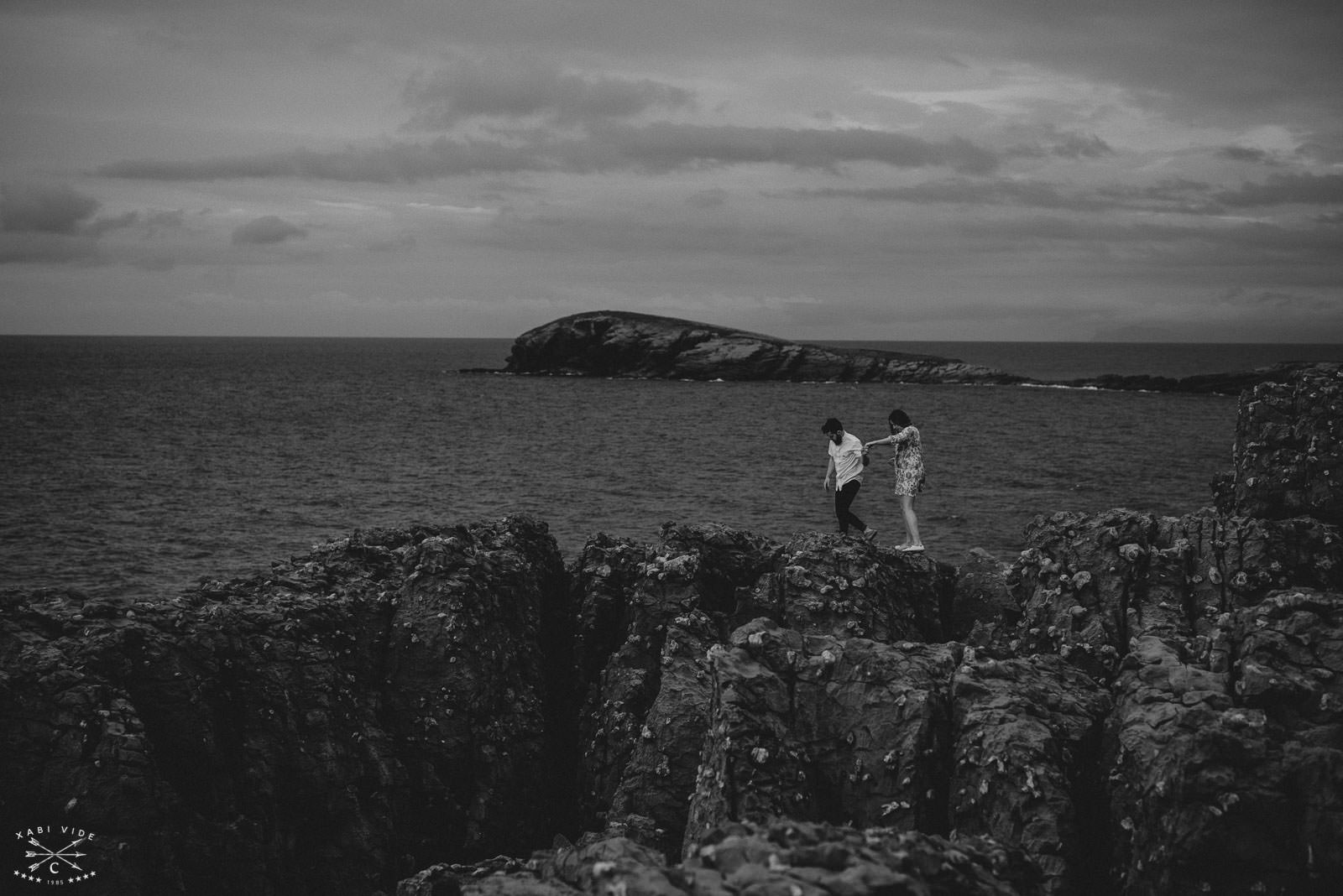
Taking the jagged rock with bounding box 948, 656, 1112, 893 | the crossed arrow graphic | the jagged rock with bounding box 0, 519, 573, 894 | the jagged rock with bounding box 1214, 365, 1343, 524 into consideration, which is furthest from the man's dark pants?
the crossed arrow graphic

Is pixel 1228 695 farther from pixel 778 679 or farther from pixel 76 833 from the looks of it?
pixel 76 833

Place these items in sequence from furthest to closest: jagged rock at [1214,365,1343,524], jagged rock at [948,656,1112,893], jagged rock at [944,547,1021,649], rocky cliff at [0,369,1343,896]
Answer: jagged rock at [944,547,1021,649], jagged rock at [1214,365,1343,524], jagged rock at [948,656,1112,893], rocky cliff at [0,369,1343,896]

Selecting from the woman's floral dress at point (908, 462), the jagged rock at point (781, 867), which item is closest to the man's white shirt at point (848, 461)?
the woman's floral dress at point (908, 462)

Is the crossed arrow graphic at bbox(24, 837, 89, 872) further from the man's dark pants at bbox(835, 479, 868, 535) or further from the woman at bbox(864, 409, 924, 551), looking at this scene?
the woman at bbox(864, 409, 924, 551)

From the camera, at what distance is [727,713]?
11.7 metres

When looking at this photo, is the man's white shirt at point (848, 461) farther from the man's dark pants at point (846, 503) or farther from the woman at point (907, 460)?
the woman at point (907, 460)

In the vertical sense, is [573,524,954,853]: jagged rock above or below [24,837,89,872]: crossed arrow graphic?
above

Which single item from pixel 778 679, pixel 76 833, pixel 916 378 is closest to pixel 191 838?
pixel 76 833

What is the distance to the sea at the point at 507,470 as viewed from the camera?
39.7 metres

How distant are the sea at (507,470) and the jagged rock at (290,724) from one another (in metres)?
15.8

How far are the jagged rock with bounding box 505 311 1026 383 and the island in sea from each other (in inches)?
5.6

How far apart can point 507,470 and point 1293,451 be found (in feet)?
157

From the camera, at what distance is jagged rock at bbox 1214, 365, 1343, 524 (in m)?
16.3

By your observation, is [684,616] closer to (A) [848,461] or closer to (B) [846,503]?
(B) [846,503]
